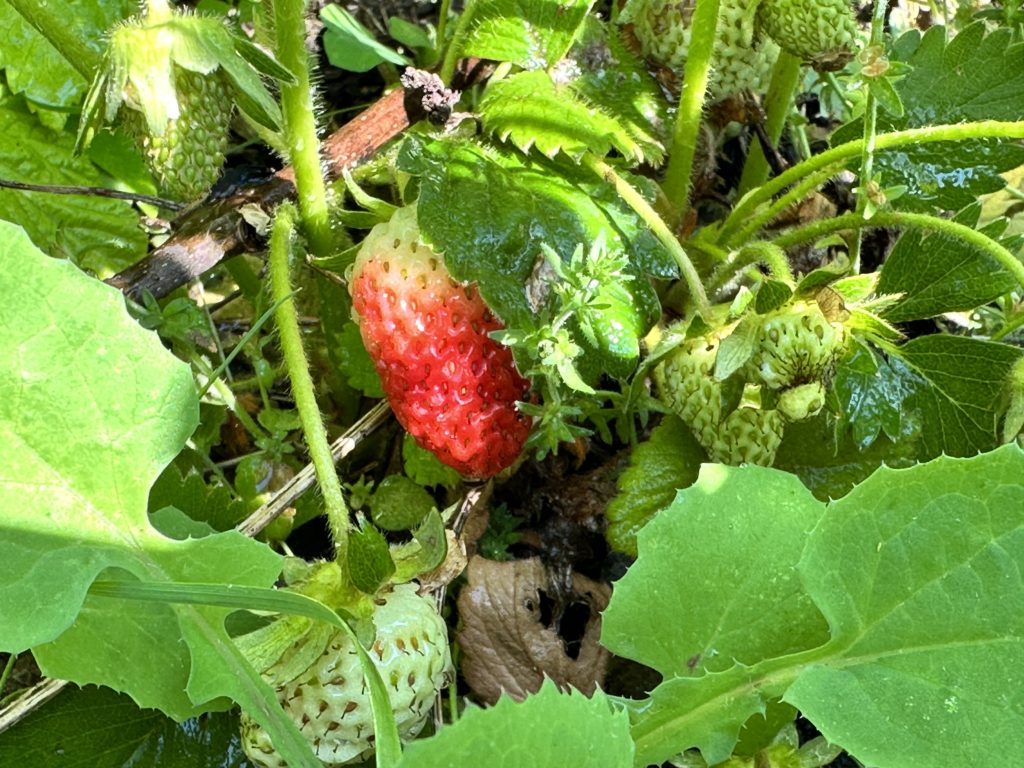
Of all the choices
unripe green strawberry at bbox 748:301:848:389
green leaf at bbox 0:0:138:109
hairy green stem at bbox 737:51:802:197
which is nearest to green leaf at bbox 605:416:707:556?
unripe green strawberry at bbox 748:301:848:389

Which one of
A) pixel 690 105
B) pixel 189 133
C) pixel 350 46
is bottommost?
pixel 690 105

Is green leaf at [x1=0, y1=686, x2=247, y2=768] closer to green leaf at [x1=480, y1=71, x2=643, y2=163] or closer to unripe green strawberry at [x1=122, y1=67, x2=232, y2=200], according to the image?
unripe green strawberry at [x1=122, y1=67, x2=232, y2=200]

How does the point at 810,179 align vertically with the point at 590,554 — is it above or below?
above

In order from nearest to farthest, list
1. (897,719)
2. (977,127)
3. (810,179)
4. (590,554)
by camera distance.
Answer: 1. (897,719)
2. (977,127)
3. (810,179)
4. (590,554)

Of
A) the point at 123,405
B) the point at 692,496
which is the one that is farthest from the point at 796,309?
the point at 123,405

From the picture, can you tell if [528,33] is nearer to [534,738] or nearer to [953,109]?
[953,109]

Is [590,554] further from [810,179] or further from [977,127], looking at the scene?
[977,127]

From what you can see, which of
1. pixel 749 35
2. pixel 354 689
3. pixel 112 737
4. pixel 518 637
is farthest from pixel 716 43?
pixel 112 737
